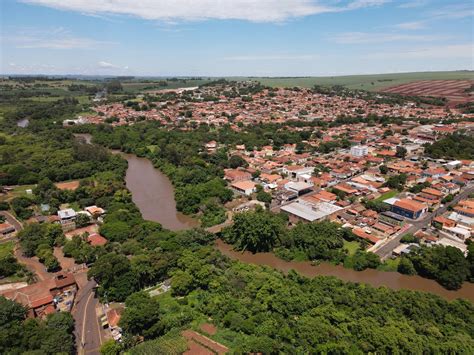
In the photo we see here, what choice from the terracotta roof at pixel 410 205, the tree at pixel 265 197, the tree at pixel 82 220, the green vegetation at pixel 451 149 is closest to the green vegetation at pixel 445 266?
the terracotta roof at pixel 410 205

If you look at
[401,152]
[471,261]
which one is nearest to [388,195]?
[471,261]

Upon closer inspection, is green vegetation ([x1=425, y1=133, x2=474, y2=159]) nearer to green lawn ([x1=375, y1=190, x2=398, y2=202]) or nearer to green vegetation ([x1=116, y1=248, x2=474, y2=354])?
green lawn ([x1=375, y1=190, x2=398, y2=202])

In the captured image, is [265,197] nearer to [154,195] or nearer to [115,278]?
[154,195]

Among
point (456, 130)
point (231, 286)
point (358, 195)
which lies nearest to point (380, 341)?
point (231, 286)

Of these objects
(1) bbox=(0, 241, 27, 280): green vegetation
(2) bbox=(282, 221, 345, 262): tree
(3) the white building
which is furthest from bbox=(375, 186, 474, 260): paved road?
(1) bbox=(0, 241, 27, 280): green vegetation

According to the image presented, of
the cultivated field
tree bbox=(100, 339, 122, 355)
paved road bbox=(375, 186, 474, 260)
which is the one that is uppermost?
the cultivated field

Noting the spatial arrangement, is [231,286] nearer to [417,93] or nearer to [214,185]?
[214,185]
